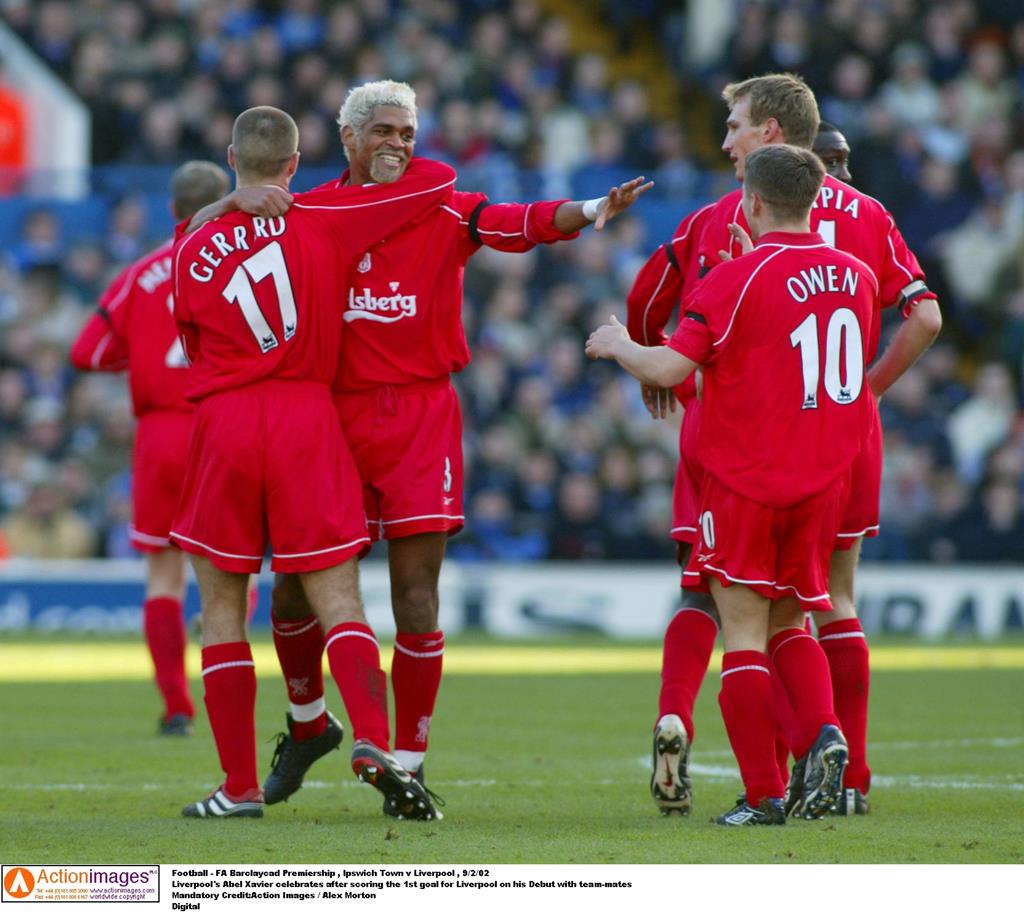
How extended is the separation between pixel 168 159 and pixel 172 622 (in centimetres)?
1186

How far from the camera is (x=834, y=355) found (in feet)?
20.5

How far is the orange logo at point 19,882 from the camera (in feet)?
16.5

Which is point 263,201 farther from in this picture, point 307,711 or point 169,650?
point 169,650

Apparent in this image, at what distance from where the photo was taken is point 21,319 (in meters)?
19.5

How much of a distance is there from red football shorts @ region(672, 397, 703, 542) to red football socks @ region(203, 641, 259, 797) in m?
1.48

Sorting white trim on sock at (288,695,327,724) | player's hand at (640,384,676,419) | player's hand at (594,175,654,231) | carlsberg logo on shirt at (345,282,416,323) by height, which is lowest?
white trim on sock at (288,695,327,724)

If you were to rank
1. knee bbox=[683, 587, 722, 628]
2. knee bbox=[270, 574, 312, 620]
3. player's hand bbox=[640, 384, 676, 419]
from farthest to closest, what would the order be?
knee bbox=[270, 574, 312, 620], knee bbox=[683, 587, 722, 628], player's hand bbox=[640, 384, 676, 419]

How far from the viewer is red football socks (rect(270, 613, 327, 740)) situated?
7.05 m

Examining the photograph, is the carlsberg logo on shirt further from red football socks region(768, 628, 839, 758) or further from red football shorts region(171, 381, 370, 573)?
red football socks region(768, 628, 839, 758)

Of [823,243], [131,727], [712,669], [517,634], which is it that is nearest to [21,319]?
[517,634]

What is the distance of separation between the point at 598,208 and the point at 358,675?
1691 millimetres

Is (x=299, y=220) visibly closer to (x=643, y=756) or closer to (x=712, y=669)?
(x=643, y=756)

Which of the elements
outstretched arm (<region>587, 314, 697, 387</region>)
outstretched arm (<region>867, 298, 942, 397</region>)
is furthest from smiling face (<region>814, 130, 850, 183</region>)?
outstretched arm (<region>587, 314, 697, 387</region>)

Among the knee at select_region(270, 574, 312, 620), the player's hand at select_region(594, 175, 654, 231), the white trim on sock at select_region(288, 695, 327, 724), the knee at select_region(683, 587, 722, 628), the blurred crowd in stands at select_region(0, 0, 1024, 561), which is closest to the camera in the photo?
the player's hand at select_region(594, 175, 654, 231)
